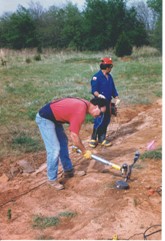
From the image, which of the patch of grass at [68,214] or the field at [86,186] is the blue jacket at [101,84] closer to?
the field at [86,186]

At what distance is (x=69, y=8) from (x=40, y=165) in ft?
110

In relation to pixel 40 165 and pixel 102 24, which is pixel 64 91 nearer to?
pixel 40 165

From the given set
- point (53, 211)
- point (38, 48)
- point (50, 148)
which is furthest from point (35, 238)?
point (38, 48)

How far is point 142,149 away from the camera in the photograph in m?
6.42

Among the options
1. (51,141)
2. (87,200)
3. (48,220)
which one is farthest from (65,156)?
(48,220)

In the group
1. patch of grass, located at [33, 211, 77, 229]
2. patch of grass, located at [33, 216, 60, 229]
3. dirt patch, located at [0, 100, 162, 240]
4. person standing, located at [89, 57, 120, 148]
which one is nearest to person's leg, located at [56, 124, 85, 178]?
dirt patch, located at [0, 100, 162, 240]

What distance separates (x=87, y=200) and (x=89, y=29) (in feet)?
93.1

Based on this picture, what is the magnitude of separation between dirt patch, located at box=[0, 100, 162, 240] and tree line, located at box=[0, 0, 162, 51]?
24058 mm

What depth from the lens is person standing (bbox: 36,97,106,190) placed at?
14.7ft

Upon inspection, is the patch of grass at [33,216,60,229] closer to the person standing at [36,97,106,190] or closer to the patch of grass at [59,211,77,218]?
the patch of grass at [59,211,77,218]

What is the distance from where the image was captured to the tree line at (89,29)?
3045cm

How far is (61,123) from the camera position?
16.4 ft

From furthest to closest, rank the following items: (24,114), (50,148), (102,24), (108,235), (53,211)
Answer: (102,24), (24,114), (50,148), (53,211), (108,235)

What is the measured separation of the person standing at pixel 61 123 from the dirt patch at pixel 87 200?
0.92ft
